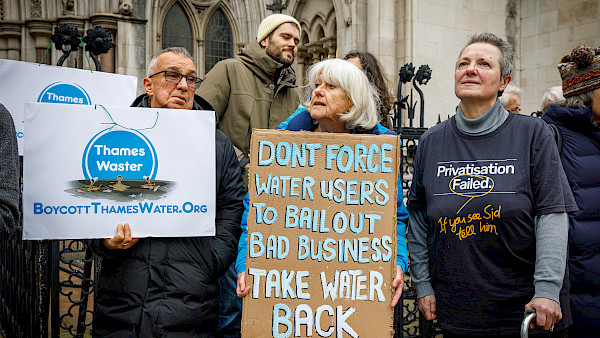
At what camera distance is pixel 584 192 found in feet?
8.77

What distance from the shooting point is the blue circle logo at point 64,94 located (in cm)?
346

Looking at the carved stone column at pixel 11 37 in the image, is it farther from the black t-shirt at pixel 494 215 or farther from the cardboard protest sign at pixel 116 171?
the black t-shirt at pixel 494 215

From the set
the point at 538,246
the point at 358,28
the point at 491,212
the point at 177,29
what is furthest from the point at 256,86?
the point at 177,29

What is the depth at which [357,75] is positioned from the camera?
8.02ft

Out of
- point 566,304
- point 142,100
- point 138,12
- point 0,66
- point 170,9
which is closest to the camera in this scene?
point 566,304

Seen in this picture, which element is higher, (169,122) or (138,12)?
(138,12)

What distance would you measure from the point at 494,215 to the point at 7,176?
6.37ft

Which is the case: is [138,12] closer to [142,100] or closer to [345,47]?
[345,47]

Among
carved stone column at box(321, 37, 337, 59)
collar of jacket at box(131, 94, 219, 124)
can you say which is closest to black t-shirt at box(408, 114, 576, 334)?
collar of jacket at box(131, 94, 219, 124)

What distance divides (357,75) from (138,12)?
10.2 meters

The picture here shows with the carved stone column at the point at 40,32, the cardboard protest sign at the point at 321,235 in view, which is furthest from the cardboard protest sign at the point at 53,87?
the carved stone column at the point at 40,32

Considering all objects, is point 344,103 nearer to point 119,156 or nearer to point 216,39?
point 119,156

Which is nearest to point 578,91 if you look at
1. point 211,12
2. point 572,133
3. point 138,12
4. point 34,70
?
point 572,133

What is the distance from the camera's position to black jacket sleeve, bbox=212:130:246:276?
2.48m
